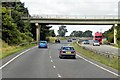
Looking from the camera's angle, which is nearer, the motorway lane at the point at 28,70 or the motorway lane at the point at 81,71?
the motorway lane at the point at 81,71

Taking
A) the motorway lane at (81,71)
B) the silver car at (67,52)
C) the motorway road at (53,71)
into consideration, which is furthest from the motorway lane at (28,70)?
the silver car at (67,52)

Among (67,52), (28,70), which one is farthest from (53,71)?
(67,52)

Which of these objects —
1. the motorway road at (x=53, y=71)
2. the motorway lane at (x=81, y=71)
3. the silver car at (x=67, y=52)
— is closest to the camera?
the motorway lane at (x=81, y=71)

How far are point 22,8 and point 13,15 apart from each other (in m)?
29.5

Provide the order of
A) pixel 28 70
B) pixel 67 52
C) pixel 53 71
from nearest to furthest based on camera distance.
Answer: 1. pixel 53 71
2. pixel 28 70
3. pixel 67 52

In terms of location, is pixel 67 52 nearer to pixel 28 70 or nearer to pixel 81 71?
pixel 28 70

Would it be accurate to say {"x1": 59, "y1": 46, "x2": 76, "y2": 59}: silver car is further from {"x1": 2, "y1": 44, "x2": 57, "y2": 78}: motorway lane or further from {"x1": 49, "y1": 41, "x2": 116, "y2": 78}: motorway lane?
{"x1": 49, "y1": 41, "x2": 116, "y2": 78}: motorway lane

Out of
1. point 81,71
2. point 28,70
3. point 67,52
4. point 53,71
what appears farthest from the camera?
point 67,52

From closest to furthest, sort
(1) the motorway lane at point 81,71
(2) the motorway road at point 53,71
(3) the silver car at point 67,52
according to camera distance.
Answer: (1) the motorway lane at point 81,71 < (2) the motorway road at point 53,71 < (3) the silver car at point 67,52

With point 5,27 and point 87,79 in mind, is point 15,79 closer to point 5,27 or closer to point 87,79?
point 87,79

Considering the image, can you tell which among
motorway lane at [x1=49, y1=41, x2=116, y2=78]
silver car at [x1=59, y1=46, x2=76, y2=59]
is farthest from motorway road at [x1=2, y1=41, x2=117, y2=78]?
silver car at [x1=59, y1=46, x2=76, y2=59]

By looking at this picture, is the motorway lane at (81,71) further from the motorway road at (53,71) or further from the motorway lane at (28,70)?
the motorway lane at (28,70)

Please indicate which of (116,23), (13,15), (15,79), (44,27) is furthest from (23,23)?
(15,79)

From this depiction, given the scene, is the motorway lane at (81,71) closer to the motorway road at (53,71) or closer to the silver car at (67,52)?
the motorway road at (53,71)
